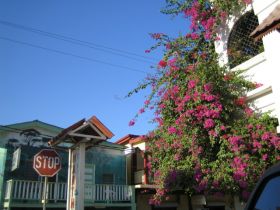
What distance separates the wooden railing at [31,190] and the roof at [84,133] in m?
5.15

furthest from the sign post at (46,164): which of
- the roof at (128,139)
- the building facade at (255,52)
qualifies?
the roof at (128,139)

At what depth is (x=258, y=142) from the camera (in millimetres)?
10641

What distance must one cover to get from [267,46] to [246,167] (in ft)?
11.8

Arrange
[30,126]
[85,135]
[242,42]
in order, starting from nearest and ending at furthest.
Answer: [85,135] < [242,42] < [30,126]

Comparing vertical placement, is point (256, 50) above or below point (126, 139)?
above

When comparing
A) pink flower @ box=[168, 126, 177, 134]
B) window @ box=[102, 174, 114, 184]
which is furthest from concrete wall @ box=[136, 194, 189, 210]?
pink flower @ box=[168, 126, 177, 134]

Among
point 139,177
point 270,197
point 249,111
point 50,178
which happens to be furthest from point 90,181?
point 270,197

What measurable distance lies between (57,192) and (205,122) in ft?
26.9

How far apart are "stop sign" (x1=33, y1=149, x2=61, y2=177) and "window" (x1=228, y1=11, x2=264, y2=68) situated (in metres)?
7.08

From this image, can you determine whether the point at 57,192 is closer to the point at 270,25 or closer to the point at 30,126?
the point at 30,126

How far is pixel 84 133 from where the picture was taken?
10406 millimetres

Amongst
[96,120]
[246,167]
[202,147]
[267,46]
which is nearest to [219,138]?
[202,147]

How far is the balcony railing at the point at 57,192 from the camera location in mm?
14523

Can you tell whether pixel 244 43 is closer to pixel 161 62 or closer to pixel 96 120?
pixel 161 62
